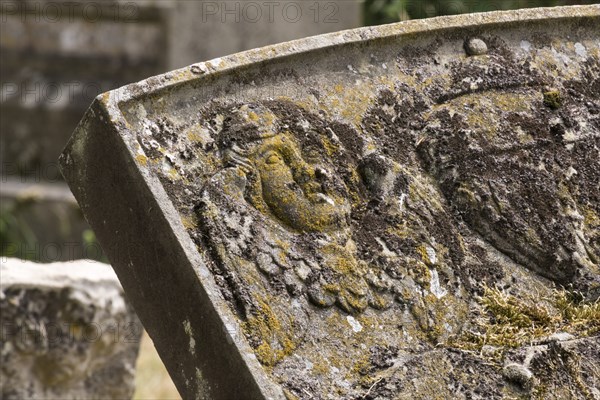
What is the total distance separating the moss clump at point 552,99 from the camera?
3.41 metres

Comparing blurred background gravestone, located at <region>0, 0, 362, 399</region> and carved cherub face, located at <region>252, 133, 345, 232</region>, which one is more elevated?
carved cherub face, located at <region>252, 133, 345, 232</region>

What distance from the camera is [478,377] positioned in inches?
113

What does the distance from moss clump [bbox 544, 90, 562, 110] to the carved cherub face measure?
80cm

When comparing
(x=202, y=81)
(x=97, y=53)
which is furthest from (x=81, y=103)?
(x=202, y=81)

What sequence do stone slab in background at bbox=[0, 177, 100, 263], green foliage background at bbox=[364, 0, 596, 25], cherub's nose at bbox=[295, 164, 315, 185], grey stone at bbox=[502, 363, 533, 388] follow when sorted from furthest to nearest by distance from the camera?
stone slab in background at bbox=[0, 177, 100, 263] → green foliage background at bbox=[364, 0, 596, 25] → cherub's nose at bbox=[295, 164, 315, 185] → grey stone at bbox=[502, 363, 533, 388]

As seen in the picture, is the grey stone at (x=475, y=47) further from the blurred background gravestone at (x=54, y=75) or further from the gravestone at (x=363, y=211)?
the blurred background gravestone at (x=54, y=75)

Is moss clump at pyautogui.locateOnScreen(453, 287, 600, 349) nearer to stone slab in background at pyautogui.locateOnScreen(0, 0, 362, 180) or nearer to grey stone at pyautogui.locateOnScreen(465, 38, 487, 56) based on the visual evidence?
grey stone at pyautogui.locateOnScreen(465, 38, 487, 56)

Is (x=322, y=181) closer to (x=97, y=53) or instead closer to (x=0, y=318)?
(x=0, y=318)

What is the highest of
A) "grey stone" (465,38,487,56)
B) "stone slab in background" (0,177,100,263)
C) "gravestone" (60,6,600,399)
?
"grey stone" (465,38,487,56)

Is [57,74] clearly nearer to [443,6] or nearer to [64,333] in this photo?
[443,6]

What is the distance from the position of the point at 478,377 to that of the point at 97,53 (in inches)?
246

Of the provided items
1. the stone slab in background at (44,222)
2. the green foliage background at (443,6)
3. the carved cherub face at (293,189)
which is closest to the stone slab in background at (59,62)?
the stone slab in background at (44,222)

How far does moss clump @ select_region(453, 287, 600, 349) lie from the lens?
2979mm

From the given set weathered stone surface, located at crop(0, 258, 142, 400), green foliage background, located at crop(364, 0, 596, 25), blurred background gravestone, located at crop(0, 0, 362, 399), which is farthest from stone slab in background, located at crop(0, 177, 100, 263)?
weathered stone surface, located at crop(0, 258, 142, 400)
